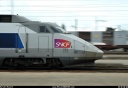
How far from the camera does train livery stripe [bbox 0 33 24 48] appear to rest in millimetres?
16891

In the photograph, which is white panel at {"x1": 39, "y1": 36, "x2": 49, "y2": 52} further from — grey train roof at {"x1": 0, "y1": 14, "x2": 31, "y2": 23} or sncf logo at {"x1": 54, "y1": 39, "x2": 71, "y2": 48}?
grey train roof at {"x1": 0, "y1": 14, "x2": 31, "y2": 23}

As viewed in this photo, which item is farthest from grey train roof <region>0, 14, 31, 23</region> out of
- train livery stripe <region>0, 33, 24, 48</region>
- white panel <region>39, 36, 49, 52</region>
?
white panel <region>39, 36, 49, 52</region>

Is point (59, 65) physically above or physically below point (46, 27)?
below

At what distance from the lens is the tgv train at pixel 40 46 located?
16938mm

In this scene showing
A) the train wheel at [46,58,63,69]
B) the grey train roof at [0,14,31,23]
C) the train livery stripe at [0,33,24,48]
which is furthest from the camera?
the grey train roof at [0,14,31,23]

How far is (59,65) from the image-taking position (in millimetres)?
17328

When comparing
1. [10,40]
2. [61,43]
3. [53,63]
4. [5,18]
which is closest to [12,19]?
[5,18]

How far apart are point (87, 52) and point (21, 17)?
4.39m

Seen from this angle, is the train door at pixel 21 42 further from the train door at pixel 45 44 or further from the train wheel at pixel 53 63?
the train wheel at pixel 53 63

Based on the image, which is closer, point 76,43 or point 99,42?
point 76,43

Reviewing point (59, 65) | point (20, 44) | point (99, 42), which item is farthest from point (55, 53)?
point (99, 42)

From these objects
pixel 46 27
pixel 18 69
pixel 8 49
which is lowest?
pixel 18 69

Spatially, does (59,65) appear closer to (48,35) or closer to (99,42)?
(48,35)

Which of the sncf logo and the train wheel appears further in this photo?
the train wheel
